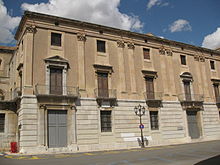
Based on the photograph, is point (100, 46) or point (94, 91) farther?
point (100, 46)

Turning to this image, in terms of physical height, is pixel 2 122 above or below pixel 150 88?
below

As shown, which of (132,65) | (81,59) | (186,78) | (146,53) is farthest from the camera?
(186,78)

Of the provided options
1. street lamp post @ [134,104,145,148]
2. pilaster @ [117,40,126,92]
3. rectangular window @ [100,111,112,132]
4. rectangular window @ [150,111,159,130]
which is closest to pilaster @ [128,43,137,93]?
pilaster @ [117,40,126,92]

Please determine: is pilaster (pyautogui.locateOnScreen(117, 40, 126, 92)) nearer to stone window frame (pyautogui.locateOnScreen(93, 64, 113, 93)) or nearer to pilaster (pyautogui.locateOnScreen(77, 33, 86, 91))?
stone window frame (pyautogui.locateOnScreen(93, 64, 113, 93))

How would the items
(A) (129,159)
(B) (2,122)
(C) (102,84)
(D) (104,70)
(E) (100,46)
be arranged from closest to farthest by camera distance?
(A) (129,159) → (B) (2,122) → (C) (102,84) → (D) (104,70) → (E) (100,46)

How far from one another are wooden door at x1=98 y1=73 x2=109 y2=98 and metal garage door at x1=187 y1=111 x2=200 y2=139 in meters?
10.3

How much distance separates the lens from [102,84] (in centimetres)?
2105

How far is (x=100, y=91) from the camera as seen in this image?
20.6m

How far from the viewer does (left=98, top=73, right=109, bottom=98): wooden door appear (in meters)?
20.6

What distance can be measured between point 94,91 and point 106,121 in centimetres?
286

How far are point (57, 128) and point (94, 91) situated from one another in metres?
4.52

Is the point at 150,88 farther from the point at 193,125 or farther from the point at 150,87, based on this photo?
the point at 193,125

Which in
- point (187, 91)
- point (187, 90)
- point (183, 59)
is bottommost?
point (187, 91)

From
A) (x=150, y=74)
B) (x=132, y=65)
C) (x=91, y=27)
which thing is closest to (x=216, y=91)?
(x=150, y=74)
